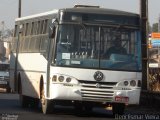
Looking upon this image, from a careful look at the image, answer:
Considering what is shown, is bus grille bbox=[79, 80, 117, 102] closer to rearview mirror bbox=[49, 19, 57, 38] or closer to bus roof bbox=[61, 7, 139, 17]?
rearview mirror bbox=[49, 19, 57, 38]

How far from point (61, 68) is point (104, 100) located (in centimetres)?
158

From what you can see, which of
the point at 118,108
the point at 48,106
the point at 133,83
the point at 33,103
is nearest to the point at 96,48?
the point at 133,83

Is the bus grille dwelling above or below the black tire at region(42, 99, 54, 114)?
above

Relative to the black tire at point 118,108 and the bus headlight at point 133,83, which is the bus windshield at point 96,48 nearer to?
the bus headlight at point 133,83

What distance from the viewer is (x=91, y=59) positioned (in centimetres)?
2047

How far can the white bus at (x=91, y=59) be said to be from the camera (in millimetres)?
20312

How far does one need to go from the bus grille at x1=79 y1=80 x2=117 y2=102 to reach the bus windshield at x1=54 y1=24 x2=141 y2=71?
1.62 feet

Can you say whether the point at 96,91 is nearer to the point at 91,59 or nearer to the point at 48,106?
the point at 91,59

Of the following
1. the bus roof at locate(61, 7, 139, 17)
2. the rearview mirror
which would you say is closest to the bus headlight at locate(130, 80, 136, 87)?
the bus roof at locate(61, 7, 139, 17)

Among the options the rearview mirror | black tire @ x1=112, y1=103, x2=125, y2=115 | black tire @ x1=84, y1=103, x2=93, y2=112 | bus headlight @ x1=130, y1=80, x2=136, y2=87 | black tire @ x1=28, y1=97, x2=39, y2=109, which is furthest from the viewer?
black tire @ x1=28, y1=97, x2=39, y2=109

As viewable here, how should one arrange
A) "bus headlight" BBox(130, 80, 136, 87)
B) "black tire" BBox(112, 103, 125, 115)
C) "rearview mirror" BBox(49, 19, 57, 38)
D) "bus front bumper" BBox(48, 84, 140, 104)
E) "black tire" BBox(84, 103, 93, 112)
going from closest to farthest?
"bus front bumper" BBox(48, 84, 140, 104) < "rearview mirror" BBox(49, 19, 57, 38) < "bus headlight" BBox(130, 80, 136, 87) < "black tire" BBox(84, 103, 93, 112) < "black tire" BBox(112, 103, 125, 115)

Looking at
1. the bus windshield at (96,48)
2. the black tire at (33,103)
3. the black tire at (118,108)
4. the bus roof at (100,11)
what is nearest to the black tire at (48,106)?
the bus windshield at (96,48)

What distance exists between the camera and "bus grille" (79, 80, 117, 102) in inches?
800

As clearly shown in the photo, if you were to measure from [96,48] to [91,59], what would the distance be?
37 cm
